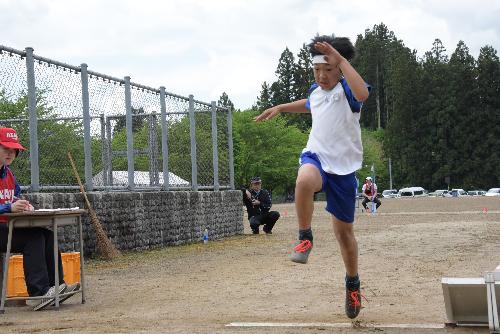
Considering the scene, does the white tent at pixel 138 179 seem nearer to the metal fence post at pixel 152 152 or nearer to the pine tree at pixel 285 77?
the metal fence post at pixel 152 152

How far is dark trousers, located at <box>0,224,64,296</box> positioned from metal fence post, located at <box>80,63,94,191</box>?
20.7 feet

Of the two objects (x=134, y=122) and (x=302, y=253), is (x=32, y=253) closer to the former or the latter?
(x=302, y=253)

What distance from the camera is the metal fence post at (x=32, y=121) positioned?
1225 centimetres

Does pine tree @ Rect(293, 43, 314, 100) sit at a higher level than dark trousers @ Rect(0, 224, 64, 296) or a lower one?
higher

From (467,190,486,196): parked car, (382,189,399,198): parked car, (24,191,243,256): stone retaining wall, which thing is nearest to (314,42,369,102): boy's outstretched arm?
(24,191,243,256): stone retaining wall

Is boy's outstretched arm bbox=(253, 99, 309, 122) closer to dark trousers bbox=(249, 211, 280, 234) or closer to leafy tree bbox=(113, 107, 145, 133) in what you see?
leafy tree bbox=(113, 107, 145, 133)

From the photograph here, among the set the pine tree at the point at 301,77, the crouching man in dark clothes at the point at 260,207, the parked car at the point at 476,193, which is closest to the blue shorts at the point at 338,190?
the crouching man in dark clothes at the point at 260,207

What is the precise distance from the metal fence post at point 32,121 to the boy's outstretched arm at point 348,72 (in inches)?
286

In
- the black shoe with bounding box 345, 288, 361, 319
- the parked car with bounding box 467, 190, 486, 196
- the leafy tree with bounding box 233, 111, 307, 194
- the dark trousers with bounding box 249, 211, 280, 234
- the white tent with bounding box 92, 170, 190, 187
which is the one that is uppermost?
the leafy tree with bounding box 233, 111, 307, 194

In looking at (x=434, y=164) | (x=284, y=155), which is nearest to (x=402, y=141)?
(x=434, y=164)

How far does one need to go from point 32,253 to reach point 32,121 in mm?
4864

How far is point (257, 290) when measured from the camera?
879cm

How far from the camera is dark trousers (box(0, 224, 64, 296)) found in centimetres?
787

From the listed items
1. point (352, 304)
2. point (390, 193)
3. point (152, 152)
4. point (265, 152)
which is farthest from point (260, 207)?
point (390, 193)
